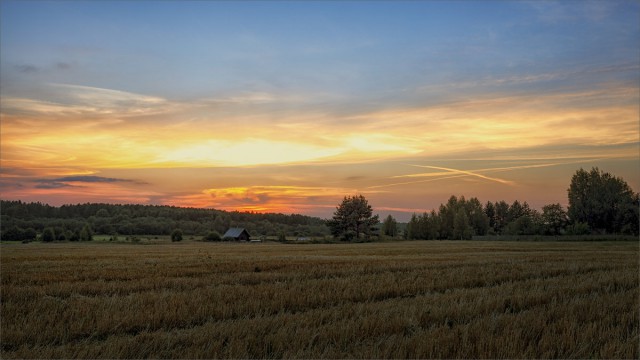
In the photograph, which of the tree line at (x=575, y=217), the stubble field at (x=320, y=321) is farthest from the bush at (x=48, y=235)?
the stubble field at (x=320, y=321)

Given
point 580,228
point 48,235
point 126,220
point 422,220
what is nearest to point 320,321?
point 580,228

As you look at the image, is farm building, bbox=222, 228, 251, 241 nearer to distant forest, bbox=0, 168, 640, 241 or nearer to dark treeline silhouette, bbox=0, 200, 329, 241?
distant forest, bbox=0, 168, 640, 241

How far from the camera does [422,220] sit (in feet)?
401

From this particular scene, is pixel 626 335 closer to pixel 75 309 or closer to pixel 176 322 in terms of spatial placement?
pixel 176 322

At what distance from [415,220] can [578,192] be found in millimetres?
41582

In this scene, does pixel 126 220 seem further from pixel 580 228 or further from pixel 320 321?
pixel 320 321

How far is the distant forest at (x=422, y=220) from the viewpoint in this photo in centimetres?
9544

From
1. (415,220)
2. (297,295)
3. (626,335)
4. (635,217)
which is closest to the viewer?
(626,335)

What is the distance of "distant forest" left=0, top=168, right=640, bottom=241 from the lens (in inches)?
3757

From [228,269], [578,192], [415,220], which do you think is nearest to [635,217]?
[578,192]

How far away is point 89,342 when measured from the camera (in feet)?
22.7

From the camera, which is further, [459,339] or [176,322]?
[176,322]

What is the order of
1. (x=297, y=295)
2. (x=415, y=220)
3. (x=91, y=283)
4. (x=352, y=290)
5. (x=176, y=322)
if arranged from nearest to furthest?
(x=176, y=322)
(x=297, y=295)
(x=352, y=290)
(x=91, y=283)
(x=415, y=220)

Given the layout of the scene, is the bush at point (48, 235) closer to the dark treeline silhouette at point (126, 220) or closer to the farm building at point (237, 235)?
the dark treeline silhouette at point (126, 220)
